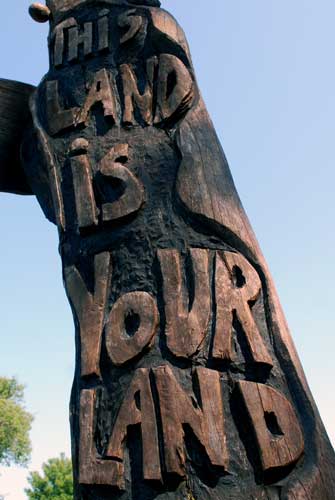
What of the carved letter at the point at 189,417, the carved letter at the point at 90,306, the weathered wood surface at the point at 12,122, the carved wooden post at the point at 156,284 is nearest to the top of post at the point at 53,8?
the carved wooden post at the point at 156,284

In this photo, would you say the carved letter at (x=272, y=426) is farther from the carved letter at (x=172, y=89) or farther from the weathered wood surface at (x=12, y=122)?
the weathered wood surface at (x=12, y=122)

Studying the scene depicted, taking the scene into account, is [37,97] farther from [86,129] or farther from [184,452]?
[184,452]

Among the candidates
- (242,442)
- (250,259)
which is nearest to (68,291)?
(250,259)

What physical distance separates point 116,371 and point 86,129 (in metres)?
0.77

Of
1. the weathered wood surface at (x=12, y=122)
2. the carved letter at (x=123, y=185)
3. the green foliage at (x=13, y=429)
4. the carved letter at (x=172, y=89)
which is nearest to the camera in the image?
the carved letter at (x=123, y=185)

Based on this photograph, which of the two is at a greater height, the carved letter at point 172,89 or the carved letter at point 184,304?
the carved letter at point 172,89

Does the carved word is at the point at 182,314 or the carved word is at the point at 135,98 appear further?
the carved word is at the point at 135,98

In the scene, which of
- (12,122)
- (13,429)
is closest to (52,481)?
(13,429)

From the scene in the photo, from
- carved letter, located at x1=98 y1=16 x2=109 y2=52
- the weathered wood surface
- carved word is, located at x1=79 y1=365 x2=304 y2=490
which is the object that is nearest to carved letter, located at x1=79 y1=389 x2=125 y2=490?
carved word is, located at x1=79 y1=365 x2=304 y2=490

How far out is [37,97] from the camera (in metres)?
1.95

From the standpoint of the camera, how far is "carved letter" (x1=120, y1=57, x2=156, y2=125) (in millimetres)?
1742

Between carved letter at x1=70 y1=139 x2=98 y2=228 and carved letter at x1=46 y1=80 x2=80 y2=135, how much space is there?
0.09 meters

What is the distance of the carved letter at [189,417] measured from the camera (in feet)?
4.08

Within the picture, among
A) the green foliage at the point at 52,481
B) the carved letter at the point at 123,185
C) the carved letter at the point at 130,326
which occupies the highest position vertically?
the carved letter at the point at 123,185
